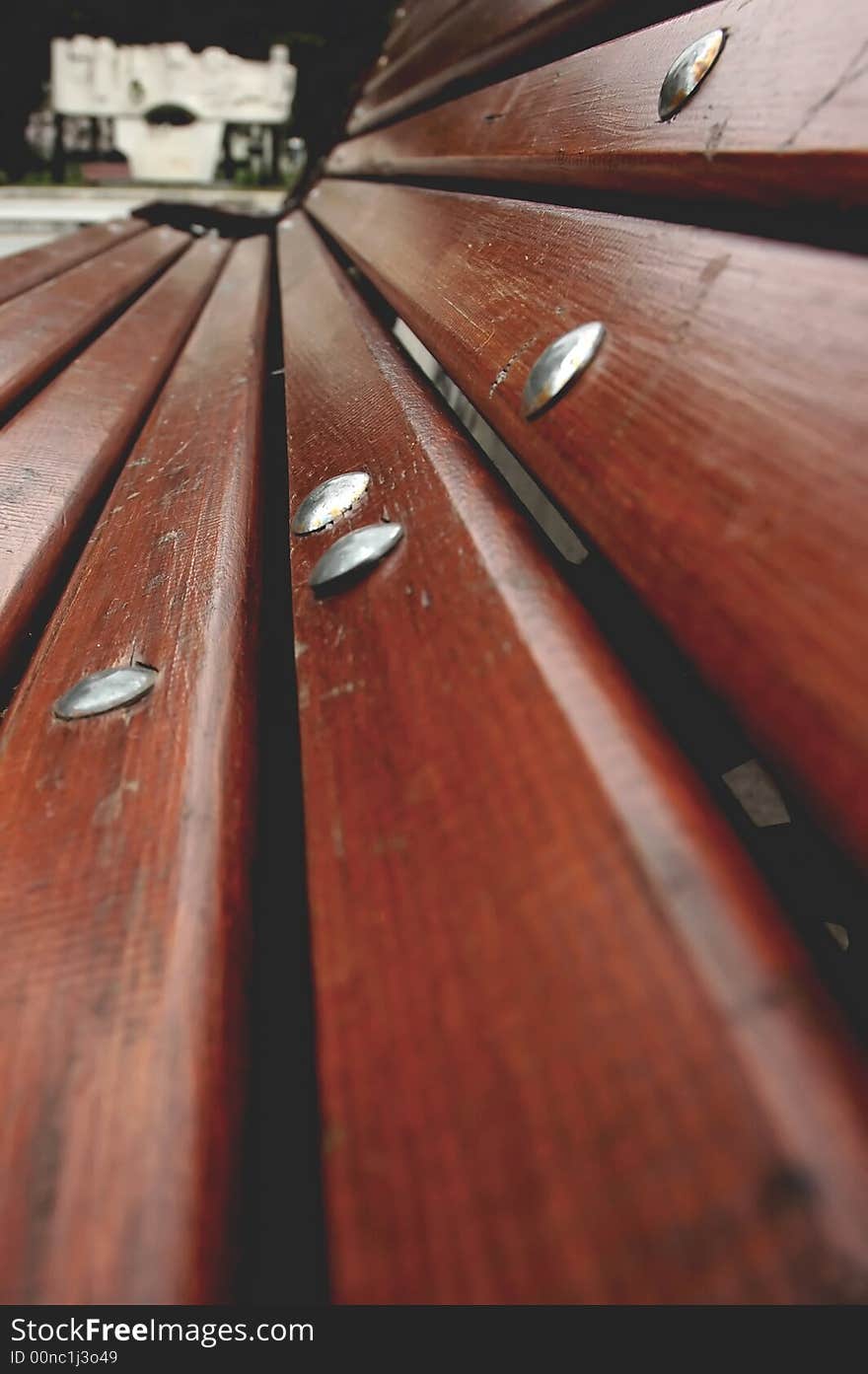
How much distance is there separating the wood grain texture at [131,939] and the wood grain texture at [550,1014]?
0.18 ft

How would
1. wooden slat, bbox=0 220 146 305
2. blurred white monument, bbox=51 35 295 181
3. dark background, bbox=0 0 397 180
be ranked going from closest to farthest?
wooden slat, bbox=0 220 146 305, dark background, bbox=0 0 397 180, blurred white monument, bbox=51 35 295 181

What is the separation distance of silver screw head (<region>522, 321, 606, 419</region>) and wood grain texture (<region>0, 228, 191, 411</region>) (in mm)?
712

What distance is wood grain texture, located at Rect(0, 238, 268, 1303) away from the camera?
25 centimetres

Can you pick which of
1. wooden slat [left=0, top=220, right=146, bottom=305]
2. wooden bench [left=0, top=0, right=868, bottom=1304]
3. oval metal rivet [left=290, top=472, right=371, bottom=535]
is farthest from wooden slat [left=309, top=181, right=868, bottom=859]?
wooden slat [left=0, top=220, right=146, bottom=305]

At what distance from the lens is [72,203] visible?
6.25 m

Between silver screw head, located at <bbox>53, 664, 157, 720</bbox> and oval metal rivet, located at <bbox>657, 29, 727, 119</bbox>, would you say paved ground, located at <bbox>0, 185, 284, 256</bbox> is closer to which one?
oval metal rivet, located at <bbox>657, 29, 727, 119</bbox>

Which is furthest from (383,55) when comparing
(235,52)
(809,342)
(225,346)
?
(235,52)

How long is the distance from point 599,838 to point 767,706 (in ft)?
0.25

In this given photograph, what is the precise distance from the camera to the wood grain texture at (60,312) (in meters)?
1.00

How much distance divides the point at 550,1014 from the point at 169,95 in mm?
9762

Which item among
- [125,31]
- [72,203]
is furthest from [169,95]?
[72,203]

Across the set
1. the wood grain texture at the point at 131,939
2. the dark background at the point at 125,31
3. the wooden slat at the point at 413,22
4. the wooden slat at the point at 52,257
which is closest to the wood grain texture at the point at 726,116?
the wood grain texture at the point at 131,939

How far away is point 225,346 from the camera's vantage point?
3.93ft

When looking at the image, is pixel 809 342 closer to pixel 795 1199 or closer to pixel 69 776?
pixel 795 1199
